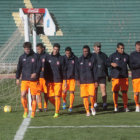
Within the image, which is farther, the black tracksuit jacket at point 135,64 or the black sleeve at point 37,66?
the black tracksuit jacket at point 135,64

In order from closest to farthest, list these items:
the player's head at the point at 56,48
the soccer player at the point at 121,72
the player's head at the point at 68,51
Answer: the player's head at the point at 56,48 → the soccer player at the point at 121,72 → the player's head at the point at 68,51

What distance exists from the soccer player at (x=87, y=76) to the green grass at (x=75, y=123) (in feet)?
1.43

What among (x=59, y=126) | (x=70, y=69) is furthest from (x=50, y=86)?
(x=59, y=126)

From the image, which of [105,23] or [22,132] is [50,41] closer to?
[105,23]

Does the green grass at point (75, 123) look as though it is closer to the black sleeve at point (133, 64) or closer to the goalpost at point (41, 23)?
the black sleeve at point (133, 64)

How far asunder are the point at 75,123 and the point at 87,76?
1.55 m

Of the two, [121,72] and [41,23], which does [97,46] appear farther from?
[41,23]

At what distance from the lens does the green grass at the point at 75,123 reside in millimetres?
6230

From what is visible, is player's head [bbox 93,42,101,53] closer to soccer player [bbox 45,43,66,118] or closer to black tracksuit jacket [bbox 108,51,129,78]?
black tracksuit jacket [bbox 108,51,129,78]

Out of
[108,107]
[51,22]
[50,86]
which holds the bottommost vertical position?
[108,107]

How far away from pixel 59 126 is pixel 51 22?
11.9 feet

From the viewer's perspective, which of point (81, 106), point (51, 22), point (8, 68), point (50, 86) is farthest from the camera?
point (8, 68)

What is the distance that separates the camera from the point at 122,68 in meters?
9.55

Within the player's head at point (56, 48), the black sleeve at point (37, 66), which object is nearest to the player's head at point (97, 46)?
the player's head at point (56, 48)
